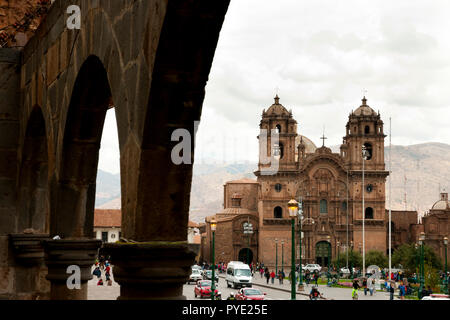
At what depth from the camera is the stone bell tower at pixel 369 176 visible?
70125mm

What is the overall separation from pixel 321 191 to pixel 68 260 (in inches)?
2586

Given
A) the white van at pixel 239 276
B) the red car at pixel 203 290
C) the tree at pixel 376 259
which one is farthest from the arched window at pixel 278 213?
the red car at pixel 203 290

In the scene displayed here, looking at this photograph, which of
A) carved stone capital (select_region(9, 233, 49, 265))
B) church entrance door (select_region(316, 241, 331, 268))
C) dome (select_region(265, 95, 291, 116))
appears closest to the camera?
carved stone capital (select_region(9, 233, 49, 265))

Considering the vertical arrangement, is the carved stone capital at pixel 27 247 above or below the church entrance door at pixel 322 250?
above

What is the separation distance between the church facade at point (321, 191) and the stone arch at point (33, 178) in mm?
61978

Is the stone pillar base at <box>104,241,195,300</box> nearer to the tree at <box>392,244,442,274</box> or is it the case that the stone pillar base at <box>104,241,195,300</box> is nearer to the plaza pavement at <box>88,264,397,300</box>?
the plaza pavement at <box>88,264,397,300</box>

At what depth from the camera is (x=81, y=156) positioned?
585cm

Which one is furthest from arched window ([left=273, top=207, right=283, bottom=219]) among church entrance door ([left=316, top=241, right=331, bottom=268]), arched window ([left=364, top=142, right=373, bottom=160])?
arched window ([left=364, top=142, right=373, bottom=160])

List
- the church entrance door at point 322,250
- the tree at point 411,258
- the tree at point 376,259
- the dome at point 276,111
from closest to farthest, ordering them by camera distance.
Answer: the tree at point 411,258 → the tree at point 376,259 → the church entrance door at point 322,250 → the dome at point 276,111

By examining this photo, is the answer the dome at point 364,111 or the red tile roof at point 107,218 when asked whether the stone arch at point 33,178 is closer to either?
the red tile roof at point 107,218

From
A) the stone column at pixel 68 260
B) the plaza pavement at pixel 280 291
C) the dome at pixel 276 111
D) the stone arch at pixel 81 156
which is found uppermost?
the dome at pixel 276 111

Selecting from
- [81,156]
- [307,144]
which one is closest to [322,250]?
[307,144]

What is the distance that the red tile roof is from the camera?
7204cm
